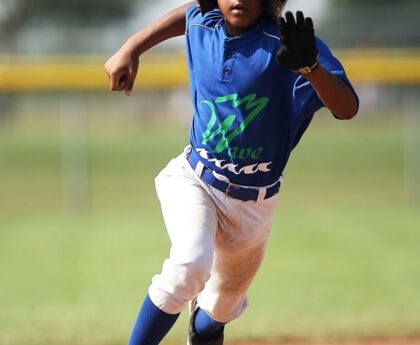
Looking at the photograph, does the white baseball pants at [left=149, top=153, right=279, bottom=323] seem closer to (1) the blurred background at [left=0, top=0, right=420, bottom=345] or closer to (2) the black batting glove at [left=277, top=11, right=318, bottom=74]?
(2) the black batting glove at [left=277, top=11, right=318, bottom=74]

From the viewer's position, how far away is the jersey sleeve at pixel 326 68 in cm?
362

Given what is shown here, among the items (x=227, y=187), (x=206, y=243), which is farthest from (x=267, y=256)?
(x=206, y=243)

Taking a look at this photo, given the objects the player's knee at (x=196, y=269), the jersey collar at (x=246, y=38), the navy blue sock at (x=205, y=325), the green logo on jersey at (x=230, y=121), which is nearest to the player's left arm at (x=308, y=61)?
the green logo on jersey at (x=230, y=121)

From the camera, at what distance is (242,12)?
3799 millimetres

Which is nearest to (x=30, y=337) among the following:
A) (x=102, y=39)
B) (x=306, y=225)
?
(x=306, y=225)

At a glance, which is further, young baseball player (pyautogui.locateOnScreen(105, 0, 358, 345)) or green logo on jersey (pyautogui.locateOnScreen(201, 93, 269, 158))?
green logo on jersey (pyautogui.locateOnScreen(201, 93, 269, 158))

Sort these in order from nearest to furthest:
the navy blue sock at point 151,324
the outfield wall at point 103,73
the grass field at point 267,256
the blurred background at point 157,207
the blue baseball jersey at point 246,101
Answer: the navy blue sock at point 151,324, the blue baseball jersey at point 246,101, the grass field at point 267,256, the blurred background at point 157,207, the outfield wall at point 103,73

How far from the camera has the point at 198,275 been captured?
3600 millimetres

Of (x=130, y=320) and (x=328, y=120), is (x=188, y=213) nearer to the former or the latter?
(x=130, y=320)

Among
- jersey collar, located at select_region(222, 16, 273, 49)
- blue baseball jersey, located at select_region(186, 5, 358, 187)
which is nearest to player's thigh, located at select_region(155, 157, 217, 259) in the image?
blue baseball jersey, located at select_region(186, 5, 358, 187)

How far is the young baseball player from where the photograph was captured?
3.66 m

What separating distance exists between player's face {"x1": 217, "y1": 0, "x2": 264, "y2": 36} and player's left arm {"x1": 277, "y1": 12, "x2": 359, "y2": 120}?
489mm

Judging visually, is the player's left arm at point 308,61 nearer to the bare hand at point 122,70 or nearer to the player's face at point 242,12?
the player's face at point 242,12

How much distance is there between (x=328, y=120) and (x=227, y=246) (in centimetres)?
2262
